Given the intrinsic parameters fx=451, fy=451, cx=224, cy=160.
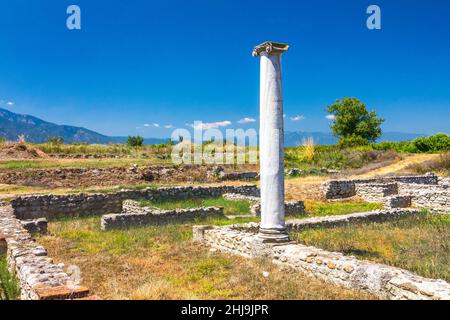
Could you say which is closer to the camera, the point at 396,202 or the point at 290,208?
the point at 290,208

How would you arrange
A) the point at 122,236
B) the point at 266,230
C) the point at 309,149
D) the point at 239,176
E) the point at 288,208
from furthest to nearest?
the point at 309,149 → the point at 239,176 → the point at 288,208 → the point at 122,236 → the point at 266,230

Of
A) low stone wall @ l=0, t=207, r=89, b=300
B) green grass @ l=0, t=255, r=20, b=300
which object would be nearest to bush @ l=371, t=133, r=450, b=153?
low stone wall @ l=0, t=207, r=89, b=300

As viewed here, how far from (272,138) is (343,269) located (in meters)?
3.15

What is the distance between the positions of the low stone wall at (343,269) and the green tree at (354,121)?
50403mm

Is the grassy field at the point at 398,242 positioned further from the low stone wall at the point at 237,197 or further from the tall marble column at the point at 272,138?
the low stone wall at the point at 237,197

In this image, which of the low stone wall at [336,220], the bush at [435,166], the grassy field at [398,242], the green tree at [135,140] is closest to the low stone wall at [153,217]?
the low stone wall at [336,220]

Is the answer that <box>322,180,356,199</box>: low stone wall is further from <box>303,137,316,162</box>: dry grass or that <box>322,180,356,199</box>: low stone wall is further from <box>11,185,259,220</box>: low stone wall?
<box>303,137,316,162</box>: dry grass

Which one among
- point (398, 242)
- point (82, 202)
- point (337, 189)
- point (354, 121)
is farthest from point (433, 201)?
point (354, 121)

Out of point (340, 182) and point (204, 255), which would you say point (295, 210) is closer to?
point (340, 182)

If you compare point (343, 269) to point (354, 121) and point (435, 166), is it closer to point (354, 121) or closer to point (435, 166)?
point (435, 166)

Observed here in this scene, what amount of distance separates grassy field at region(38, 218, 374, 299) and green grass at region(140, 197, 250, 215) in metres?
4.87

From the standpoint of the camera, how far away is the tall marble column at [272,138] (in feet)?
29.8

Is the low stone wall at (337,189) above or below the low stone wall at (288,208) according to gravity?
above

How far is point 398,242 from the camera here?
1061 centimetres
